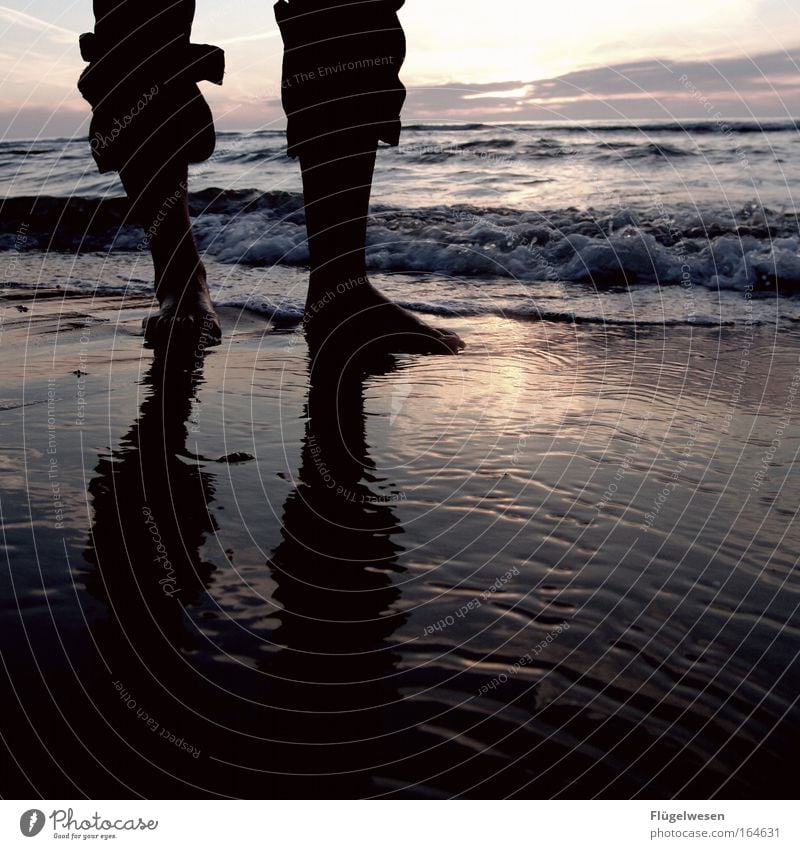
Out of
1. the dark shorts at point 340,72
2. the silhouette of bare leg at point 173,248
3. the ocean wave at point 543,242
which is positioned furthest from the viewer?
the ocean wave at point 543,242

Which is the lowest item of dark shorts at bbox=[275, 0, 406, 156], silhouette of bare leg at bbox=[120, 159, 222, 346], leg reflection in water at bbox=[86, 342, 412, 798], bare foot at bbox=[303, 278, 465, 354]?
leg reflection in water at bbox=[86, 342, 412, 798]

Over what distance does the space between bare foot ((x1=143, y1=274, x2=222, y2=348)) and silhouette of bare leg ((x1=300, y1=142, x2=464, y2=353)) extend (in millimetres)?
569

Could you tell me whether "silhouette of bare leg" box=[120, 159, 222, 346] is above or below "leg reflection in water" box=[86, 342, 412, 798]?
above

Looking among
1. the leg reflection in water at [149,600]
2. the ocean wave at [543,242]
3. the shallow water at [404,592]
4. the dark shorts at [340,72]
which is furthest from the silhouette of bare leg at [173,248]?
the ocean wave at [543,242]

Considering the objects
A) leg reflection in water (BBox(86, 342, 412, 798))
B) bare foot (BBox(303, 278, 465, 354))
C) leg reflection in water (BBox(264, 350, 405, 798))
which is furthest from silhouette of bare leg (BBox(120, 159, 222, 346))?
leg reflection in water (BBox(86, 342, 412, 798))

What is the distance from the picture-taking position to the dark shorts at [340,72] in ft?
15.5

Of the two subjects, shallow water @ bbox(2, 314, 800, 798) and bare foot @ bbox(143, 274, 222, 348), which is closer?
shallow water @ bbox(2, 314, 800, 798)

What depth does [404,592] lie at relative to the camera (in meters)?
2.30

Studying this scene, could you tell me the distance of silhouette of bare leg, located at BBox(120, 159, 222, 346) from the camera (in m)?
5.16

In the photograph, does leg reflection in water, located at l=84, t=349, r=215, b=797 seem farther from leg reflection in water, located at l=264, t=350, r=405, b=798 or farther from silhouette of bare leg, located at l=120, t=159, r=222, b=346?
silhouette of bare leg, located at l=120, t=159, r=222, b=346

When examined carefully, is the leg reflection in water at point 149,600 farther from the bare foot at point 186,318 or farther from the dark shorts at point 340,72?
the dark shorts at point 340,72

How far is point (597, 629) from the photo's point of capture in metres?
2.14

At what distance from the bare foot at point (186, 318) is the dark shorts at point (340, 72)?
962mm

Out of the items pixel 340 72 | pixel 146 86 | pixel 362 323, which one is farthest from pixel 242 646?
pixel 146 86
